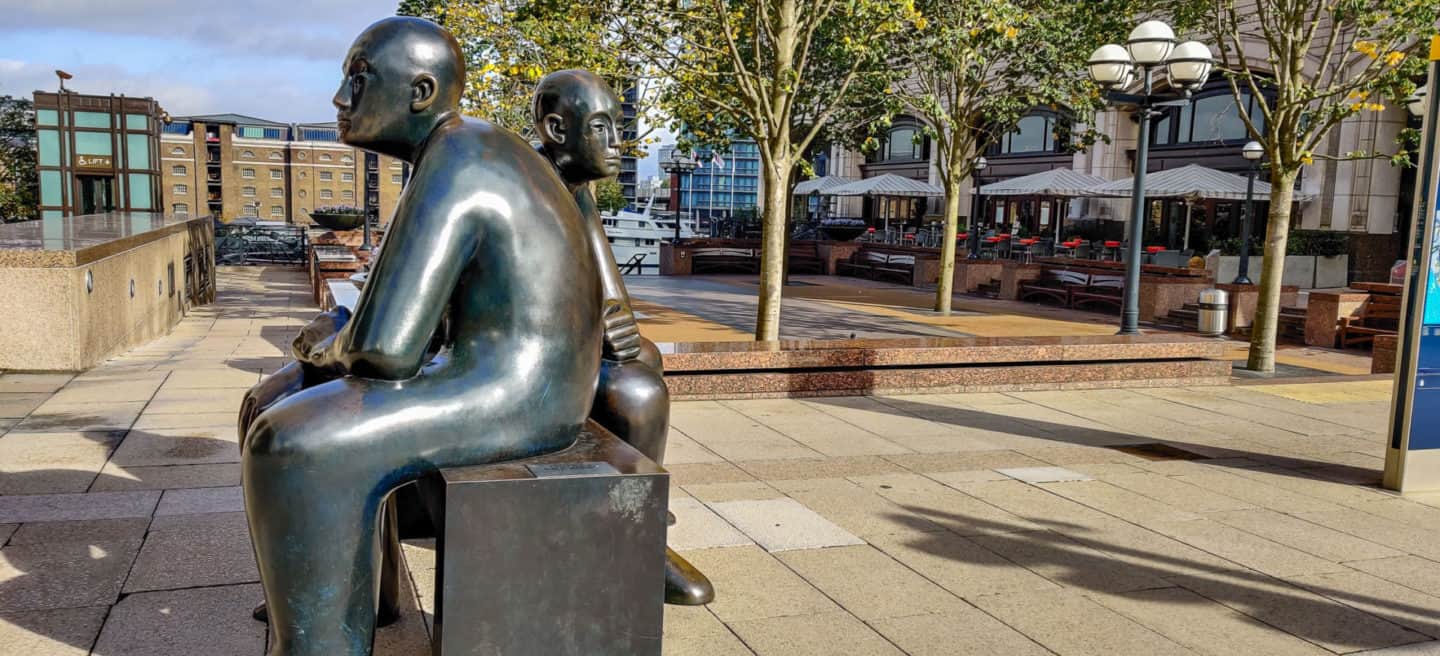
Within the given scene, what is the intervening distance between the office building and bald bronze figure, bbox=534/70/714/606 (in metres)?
26.2

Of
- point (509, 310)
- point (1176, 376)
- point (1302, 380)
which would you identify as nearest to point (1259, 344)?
point (1302, 380)

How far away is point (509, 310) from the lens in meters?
2.41

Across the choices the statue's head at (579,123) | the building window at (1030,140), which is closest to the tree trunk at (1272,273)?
the statue's head at (579,123)

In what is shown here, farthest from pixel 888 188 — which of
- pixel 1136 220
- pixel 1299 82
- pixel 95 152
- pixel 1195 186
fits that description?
pixel 1299 82

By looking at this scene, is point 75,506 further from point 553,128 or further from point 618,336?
point 553,128

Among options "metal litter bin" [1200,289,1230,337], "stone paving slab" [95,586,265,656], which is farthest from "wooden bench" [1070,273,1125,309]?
"stone paving slab" [95,586,265,656]

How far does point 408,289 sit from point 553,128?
160cm

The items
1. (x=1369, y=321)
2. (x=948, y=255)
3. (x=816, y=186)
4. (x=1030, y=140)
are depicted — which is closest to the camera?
(x=1369, y=321)

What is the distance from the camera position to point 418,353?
230cm

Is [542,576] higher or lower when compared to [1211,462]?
higher

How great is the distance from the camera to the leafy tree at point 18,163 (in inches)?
1668

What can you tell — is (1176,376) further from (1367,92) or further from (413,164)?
(413,164)

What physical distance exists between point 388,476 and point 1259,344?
13.2m

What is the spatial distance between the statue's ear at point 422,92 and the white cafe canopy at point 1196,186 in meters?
26.8
